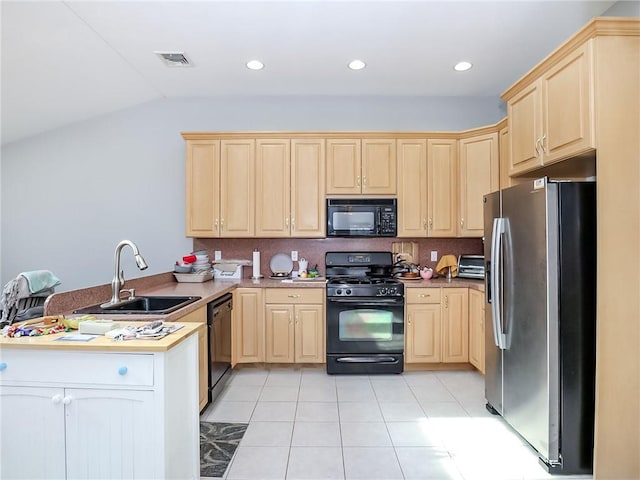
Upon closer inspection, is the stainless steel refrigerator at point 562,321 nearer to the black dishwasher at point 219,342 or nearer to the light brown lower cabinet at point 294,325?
the light brown lower cabinet at point 294,325

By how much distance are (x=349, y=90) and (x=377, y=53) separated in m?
0.83

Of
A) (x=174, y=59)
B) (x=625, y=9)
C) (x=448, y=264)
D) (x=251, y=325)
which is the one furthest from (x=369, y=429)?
(x=174, y=59)

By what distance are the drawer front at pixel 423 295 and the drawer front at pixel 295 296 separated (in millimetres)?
859

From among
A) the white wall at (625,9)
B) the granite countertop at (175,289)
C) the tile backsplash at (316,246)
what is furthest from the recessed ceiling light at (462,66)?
the granite countertop at (175,289)

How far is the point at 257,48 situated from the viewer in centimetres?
320

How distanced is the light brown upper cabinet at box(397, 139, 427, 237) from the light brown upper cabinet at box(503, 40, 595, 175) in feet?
3.68

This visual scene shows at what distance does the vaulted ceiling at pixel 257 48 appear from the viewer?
2672 millimetres

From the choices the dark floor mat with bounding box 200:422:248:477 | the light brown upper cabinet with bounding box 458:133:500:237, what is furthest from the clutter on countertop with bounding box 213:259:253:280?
the light brown upper cabinet with bounding box 458:133:500:237

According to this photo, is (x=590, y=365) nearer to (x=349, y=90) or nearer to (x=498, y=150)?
(x=498, y=150)

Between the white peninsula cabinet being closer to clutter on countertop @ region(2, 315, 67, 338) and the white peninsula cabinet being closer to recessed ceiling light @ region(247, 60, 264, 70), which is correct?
clutter on countertop @ region(2, 315, 67, 338)

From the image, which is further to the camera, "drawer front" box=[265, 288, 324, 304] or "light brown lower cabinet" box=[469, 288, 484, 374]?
"drawer front" box=[265, 288, 324, 304]

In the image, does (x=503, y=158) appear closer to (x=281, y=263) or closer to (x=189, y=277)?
(x=281, y=263)

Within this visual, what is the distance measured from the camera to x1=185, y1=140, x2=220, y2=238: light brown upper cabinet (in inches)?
153

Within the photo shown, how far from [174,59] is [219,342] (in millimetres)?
2593
